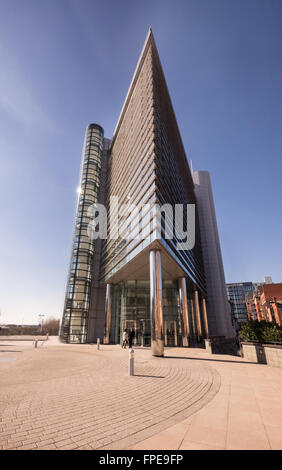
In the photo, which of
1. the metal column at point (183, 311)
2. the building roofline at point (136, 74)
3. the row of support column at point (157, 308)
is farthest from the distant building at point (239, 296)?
the building roofline at point (136, 74)

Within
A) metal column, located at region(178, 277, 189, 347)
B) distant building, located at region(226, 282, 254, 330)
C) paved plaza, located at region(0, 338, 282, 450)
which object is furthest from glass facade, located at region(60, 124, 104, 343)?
distant building, located at region(226, 282, 254, 330)

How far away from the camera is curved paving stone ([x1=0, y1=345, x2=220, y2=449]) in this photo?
3636mm

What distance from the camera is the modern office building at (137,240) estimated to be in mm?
20031

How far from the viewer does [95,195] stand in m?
39.0

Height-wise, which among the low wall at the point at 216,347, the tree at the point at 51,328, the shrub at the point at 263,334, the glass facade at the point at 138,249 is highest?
the glass facade at the point at 138,249

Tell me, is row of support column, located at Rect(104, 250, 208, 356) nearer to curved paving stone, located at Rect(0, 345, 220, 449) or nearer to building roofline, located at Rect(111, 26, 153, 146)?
curved paving stone, located at Rect(0, 345, 220, 449)

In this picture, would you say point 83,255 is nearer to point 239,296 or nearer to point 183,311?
point 183,311

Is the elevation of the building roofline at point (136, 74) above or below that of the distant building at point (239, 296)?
above

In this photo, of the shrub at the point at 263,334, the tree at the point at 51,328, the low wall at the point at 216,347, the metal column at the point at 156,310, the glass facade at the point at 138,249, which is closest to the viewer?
the shrub at the point at 263,334

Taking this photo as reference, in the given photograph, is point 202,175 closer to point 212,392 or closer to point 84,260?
point 84,260

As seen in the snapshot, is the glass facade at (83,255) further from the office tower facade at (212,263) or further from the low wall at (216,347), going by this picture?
the office tower facade at (212,263)

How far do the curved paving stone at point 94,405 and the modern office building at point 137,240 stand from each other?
26.1 ft

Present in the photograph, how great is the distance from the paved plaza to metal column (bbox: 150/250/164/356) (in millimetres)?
6727
